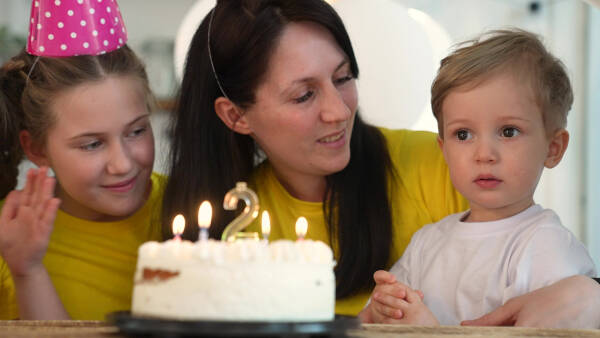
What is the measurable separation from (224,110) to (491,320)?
3.00 ft

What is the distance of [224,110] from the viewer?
6.60ft

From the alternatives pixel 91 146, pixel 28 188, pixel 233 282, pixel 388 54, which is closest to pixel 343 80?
pixel 388 54

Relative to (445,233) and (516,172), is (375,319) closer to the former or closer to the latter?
(445,233)

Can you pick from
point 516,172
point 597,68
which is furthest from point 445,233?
point 597,68

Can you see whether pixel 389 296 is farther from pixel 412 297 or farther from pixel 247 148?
pixel 247 148

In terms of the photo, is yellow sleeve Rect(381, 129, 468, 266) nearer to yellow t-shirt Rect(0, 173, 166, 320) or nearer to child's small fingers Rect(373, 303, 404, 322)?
child's small fingers Rect(373, 303, 404, 322)

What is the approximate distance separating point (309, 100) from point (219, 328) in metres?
1.02

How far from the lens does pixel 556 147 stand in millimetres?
1644

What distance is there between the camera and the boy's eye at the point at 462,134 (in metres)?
1.63

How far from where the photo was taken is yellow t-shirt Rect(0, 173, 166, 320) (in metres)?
2.05

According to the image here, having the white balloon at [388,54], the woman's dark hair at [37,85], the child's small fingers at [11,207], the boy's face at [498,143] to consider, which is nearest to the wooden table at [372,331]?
the boy's face at [498,143]

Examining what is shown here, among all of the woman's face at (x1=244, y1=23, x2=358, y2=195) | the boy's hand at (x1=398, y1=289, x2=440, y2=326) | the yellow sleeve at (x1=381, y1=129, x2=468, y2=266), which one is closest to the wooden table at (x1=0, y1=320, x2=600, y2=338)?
the boy's hand at (x1=398, y1=289, x2=440, y2=326)

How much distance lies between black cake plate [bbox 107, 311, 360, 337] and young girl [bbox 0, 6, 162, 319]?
36.8 inches

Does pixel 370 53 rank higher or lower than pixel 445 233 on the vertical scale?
higher
